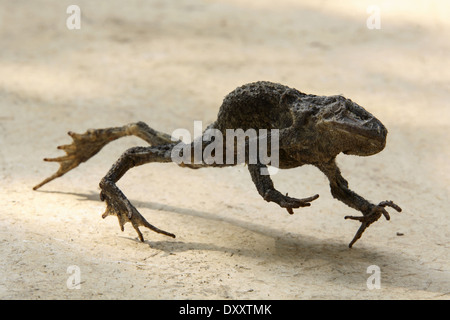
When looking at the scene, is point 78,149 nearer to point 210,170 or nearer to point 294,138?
point 210,170

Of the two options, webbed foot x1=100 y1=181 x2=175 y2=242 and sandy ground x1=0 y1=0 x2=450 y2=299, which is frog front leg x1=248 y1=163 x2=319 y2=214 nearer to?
sandy ground x1=0 y1=0 x2=450 y2=299

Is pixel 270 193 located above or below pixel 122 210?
above

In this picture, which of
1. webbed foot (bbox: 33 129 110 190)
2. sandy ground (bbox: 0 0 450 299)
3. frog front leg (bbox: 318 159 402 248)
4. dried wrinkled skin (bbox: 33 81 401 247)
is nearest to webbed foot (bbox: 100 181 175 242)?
dried wrinkled skin (bbox: 33 81 401 247)

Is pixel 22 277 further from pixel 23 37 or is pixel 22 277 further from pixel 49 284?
pixel 23 37

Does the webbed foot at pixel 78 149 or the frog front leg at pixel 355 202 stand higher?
the webbed foot at pixel 78 149

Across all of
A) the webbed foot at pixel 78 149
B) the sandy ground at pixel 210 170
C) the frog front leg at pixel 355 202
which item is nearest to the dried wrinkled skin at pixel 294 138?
the frog front leg at pixel 355 202

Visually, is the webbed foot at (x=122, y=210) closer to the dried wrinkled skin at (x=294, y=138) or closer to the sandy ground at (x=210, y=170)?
A: the dried wrinkled skin at (x=294, y=138)

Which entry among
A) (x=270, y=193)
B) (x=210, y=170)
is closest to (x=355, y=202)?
(x=270, y=193)

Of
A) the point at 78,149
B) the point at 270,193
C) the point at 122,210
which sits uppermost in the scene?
the point at 78,149
